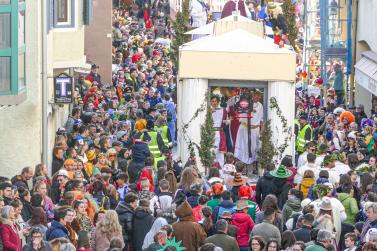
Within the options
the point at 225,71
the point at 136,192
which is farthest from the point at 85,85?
the point at 136,192

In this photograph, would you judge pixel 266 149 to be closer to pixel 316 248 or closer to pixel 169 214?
pixel 169 214

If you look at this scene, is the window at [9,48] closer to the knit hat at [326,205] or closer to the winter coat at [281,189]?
the winter coat at [281,189]

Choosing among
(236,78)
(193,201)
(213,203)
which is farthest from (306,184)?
(236,78)

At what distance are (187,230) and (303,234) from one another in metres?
1.54

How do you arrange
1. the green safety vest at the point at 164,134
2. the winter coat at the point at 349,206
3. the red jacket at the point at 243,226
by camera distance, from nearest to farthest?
the red jacket at the point at 243,226 → the winter coat at the point at 349,206 → the green safety vest at the point at 164,134

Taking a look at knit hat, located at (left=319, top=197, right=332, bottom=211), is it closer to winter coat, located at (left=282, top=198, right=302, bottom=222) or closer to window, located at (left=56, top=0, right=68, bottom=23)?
winter coat, located at (left=282, top=198, right=302, bottom=222)

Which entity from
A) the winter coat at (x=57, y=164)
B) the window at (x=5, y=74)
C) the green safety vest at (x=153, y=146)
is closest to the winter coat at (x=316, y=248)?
the window at (x=5, y=74)

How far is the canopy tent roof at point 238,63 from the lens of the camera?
31344mm

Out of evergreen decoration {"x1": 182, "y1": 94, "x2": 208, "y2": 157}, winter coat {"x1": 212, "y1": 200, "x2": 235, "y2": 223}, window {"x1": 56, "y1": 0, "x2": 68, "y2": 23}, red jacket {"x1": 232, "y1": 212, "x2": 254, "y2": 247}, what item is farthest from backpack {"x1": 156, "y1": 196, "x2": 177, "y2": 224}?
window {"x1": 56, "y1": 0, "x2": 68, "y2": 23}

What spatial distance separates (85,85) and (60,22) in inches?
278

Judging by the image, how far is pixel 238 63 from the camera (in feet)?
103

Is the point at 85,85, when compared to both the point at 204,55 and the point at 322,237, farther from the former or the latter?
the point at 322,237

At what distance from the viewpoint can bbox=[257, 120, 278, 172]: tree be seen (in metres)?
31.2

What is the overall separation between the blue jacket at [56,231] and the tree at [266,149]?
11.1 m
